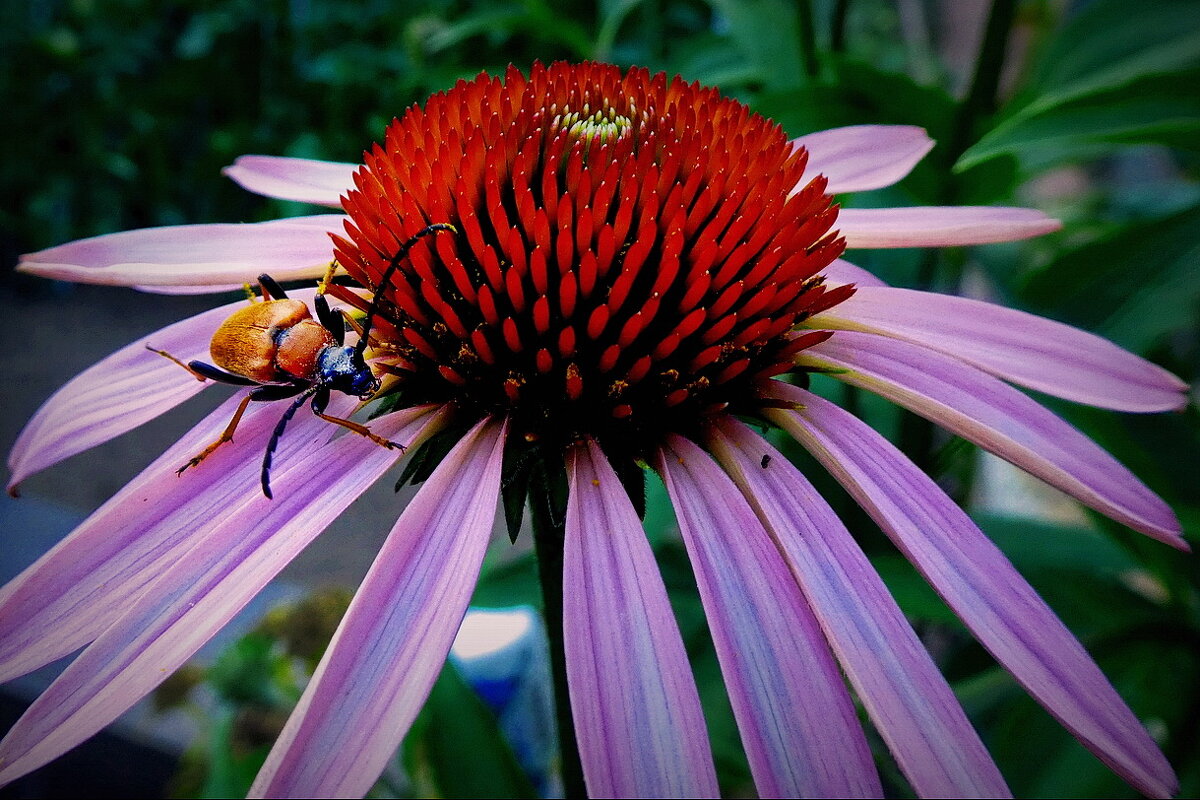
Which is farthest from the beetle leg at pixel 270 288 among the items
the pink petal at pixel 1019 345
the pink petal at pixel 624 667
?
the pink petal at pixel 1019 345

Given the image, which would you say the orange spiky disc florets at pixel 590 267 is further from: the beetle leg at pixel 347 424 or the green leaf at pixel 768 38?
the green leaf at pixel 768 38

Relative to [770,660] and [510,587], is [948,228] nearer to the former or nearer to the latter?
[770,660]

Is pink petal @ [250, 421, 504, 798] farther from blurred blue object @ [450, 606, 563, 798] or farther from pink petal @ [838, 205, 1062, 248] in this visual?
blurred blue object @ [450, 606, 563, 798]

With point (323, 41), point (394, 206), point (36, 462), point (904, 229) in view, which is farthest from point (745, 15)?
point (323, 41)

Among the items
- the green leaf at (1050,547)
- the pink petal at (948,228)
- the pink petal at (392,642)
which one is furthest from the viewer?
the green leaf at (1050,547)

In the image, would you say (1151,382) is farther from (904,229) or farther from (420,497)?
(420,497)

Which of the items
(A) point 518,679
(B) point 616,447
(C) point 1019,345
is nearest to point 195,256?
(B) point 616,447
